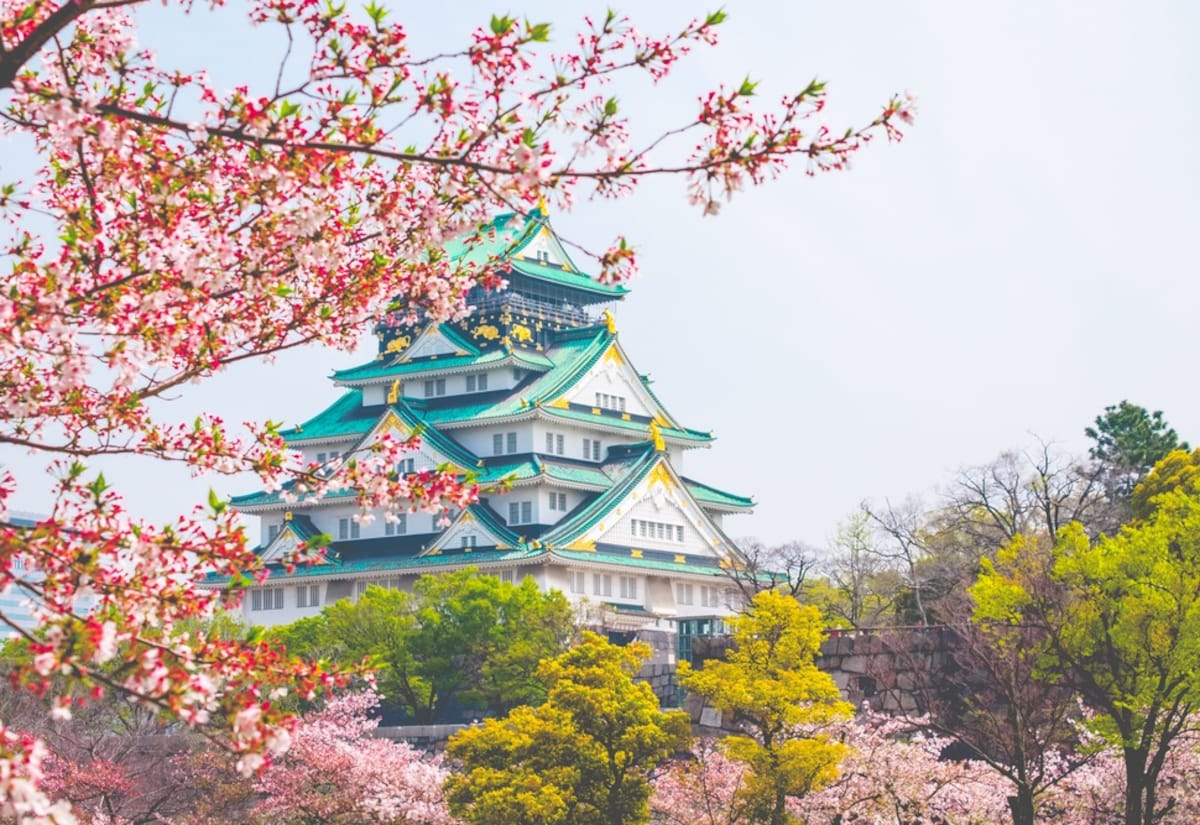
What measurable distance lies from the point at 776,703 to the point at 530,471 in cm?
3459

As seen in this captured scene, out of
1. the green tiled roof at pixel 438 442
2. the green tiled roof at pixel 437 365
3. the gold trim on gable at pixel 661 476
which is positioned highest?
the green tiled roof at pixel 437 365

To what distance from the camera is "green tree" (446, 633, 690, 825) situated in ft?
85.6

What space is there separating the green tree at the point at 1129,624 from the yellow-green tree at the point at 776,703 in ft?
9.17

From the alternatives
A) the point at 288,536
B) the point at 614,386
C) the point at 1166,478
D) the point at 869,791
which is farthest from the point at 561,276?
the point at 869,791

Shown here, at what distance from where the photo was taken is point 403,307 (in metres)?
11.6

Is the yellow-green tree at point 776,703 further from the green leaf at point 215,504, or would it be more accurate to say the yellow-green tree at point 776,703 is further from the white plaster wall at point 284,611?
the white plaster wall at point 284,611

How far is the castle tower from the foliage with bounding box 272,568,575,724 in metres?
7.66

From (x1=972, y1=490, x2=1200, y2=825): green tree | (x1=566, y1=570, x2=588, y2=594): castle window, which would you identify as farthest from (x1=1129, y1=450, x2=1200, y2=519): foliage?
(x1=566, y1=570, x2=588, y2=594): castle window

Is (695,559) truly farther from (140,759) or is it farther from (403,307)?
(403,307)

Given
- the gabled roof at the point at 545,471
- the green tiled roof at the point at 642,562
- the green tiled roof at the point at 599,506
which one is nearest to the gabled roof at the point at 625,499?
the green tiled roof at the point at 599,506

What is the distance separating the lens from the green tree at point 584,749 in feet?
85.6

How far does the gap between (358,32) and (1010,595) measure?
59.8ft

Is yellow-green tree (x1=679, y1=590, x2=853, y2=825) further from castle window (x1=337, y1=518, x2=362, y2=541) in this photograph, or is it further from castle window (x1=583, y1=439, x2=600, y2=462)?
castle window (x1=337, y1=518, x2=362, y2=541)

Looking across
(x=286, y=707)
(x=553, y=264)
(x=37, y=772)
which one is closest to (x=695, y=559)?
(x=553, y=264)
